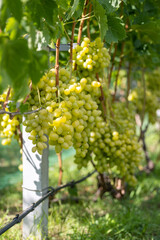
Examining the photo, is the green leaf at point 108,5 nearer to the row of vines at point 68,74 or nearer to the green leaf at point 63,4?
the row of vines at point 68,74

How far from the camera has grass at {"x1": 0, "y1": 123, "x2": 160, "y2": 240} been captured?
5.26 ft

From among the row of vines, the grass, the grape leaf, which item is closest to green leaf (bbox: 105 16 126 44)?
the row of vines

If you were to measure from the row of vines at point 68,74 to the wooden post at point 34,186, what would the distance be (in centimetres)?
10

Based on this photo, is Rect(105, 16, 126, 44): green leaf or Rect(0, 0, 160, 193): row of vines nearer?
Rect(0, 0, 160, 193): row of vines

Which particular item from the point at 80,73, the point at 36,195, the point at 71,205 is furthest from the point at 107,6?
the point at 71,205

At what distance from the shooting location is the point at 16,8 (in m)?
0.63

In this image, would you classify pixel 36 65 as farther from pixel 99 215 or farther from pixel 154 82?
pixel 154 82

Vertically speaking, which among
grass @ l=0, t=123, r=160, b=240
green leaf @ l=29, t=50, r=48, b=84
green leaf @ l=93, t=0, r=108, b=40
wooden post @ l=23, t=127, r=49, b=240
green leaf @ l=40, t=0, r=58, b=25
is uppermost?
green leaf @ l=93, t=0, r=108, b=40

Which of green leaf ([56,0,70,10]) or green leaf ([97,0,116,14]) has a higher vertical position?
green leaf ([97,0,116,14])

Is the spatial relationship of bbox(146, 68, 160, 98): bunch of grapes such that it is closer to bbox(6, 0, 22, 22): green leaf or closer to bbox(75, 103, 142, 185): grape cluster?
bbox(75, 103, 142, 185): grape cluster

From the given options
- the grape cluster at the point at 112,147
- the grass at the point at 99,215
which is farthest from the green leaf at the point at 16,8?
the grass at the point at 99,215

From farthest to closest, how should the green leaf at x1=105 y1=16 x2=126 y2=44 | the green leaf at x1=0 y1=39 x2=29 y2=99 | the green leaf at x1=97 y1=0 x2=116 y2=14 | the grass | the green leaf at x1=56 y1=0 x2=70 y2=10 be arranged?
1. the grass
2. the green leaf at x1=105 y1=16 x2=126 y2=44
3. the green leaf at x1=97 y1=0 x2=116 y2=14
4. the green leaf at x1=56 y1=0 x2=70 y2=10
5. the green leaf at x1=0 y1=39 x2=29 y2=99

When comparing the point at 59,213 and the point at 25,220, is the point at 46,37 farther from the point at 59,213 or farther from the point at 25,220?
the point at 59,213

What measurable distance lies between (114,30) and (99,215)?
4.61 feet
